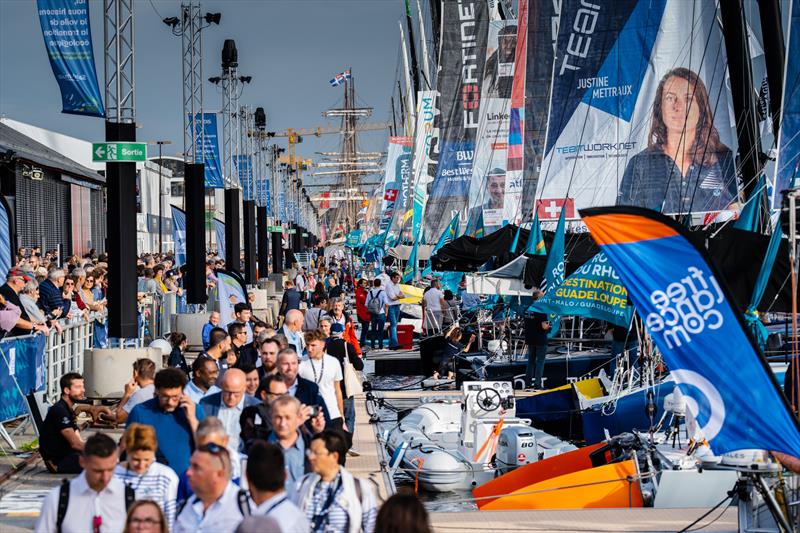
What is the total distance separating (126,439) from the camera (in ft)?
24.1

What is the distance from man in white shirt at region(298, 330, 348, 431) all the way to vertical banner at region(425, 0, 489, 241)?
31.2 metres

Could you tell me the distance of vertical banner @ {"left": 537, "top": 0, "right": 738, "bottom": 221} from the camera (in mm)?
23125

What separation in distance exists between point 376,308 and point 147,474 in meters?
24.6

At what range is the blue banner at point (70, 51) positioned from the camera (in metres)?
17.0

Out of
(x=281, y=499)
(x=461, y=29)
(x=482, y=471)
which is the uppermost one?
(x=461, y=29)

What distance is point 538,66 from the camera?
103 feet

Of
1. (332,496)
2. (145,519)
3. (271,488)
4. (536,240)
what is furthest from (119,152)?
(536,240)

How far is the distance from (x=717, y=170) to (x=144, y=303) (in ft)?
38.0

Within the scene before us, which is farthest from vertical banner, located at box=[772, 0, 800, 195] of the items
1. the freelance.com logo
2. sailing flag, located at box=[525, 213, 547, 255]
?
the freelance.com logo

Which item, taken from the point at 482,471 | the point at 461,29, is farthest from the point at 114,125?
the point at 461,29

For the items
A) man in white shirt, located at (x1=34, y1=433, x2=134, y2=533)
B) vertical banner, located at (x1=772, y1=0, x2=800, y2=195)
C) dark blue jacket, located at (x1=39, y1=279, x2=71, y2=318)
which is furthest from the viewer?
vertical banner, located at (x1=772, y1=0, x2=800, y2=195)

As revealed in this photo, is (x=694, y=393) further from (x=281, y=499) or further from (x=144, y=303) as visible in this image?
(x=144, y=303)

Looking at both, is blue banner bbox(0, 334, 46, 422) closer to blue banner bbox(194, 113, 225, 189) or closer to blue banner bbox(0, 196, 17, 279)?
blue banner bbox(0, 196, 17, 279)

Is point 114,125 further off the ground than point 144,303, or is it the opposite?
point 114,125
